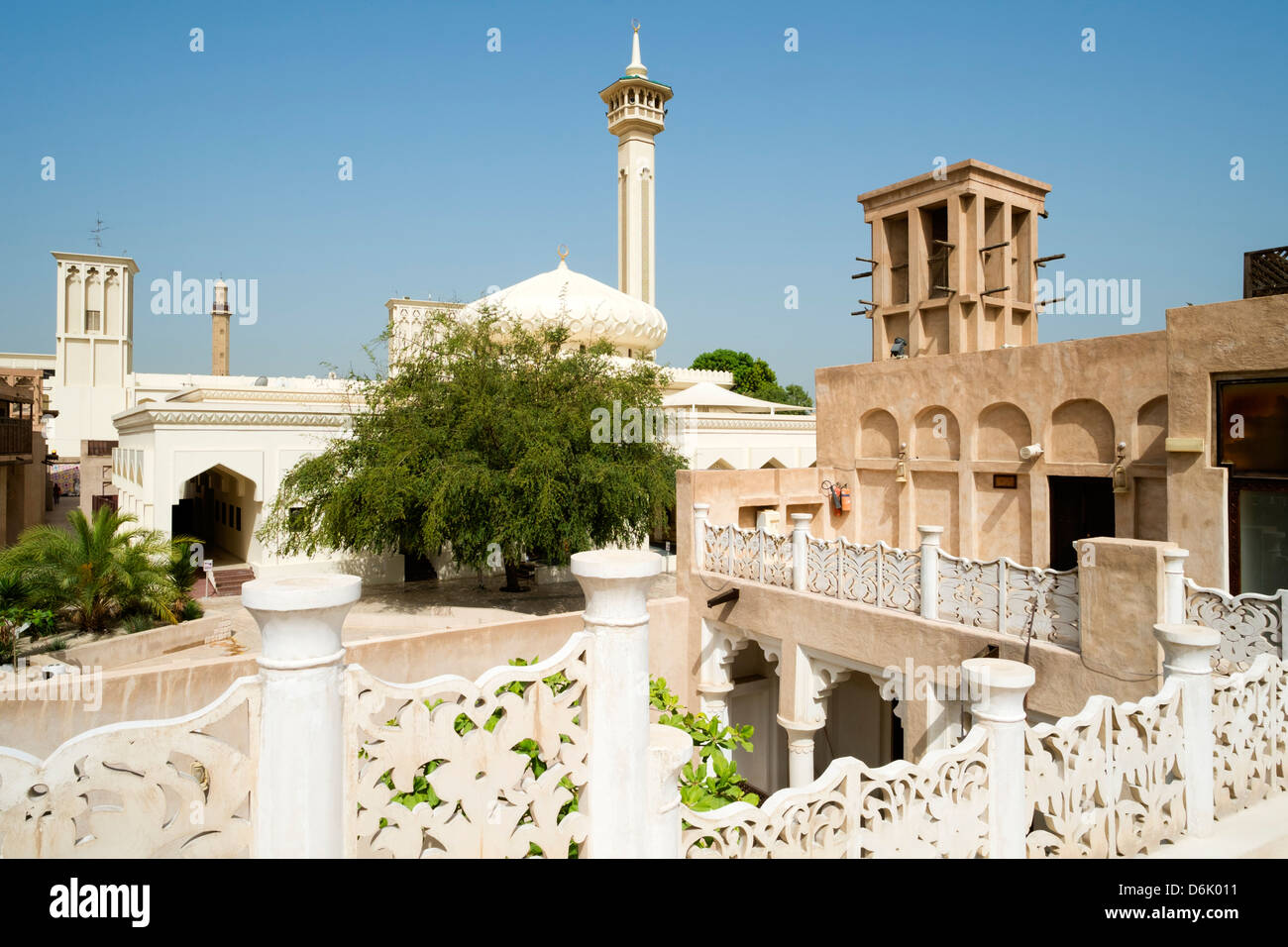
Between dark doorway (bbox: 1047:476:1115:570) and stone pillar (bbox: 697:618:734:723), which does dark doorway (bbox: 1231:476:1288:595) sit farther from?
stone pillar (bbox: 697:618:734:723)

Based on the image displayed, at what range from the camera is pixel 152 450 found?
15703 millimetres

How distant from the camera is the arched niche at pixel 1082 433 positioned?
934 centimetres

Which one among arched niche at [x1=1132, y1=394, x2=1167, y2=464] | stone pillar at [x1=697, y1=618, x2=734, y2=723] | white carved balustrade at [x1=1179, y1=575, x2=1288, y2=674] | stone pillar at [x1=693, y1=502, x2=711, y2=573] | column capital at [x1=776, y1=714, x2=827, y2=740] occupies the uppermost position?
arched niche at [x1=1132, y1=394, x2=1167, y2=464]

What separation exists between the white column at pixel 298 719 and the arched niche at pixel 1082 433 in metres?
9.24

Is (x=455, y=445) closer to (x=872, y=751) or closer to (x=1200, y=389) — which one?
(x=872, y=751)

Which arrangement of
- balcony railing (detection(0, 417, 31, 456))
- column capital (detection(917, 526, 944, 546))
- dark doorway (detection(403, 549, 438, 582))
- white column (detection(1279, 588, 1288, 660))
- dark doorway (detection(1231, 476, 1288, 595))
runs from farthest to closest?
1. balcony railing (detection(0, 417, 31, 456))
2. dark doorway (detection(403, 549, 438, 582))
3. dark doorway (detection(1231, 476, 1288, 595))
4. column capital (detection(917, 526, 944, 546))
5. white column (detection(1279, 588, 1288, 660))

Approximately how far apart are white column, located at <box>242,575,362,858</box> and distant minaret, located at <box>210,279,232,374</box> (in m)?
37.5

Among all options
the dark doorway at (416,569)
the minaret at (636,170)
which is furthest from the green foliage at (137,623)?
the minaret at (636,170)

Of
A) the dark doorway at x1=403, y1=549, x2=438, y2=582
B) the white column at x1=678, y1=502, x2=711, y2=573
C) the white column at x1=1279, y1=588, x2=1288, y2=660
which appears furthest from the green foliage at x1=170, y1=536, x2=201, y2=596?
the white column at x1=1279, y1=588, x2=1288, y2=660

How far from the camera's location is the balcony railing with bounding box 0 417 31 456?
2092cm

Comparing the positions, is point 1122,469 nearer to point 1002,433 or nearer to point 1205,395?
point 1205,395

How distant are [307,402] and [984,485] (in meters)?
15.9

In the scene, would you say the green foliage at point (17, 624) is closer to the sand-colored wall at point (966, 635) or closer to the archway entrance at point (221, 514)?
the archway entrance at point (221, 514)

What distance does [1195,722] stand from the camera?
4172 mm
